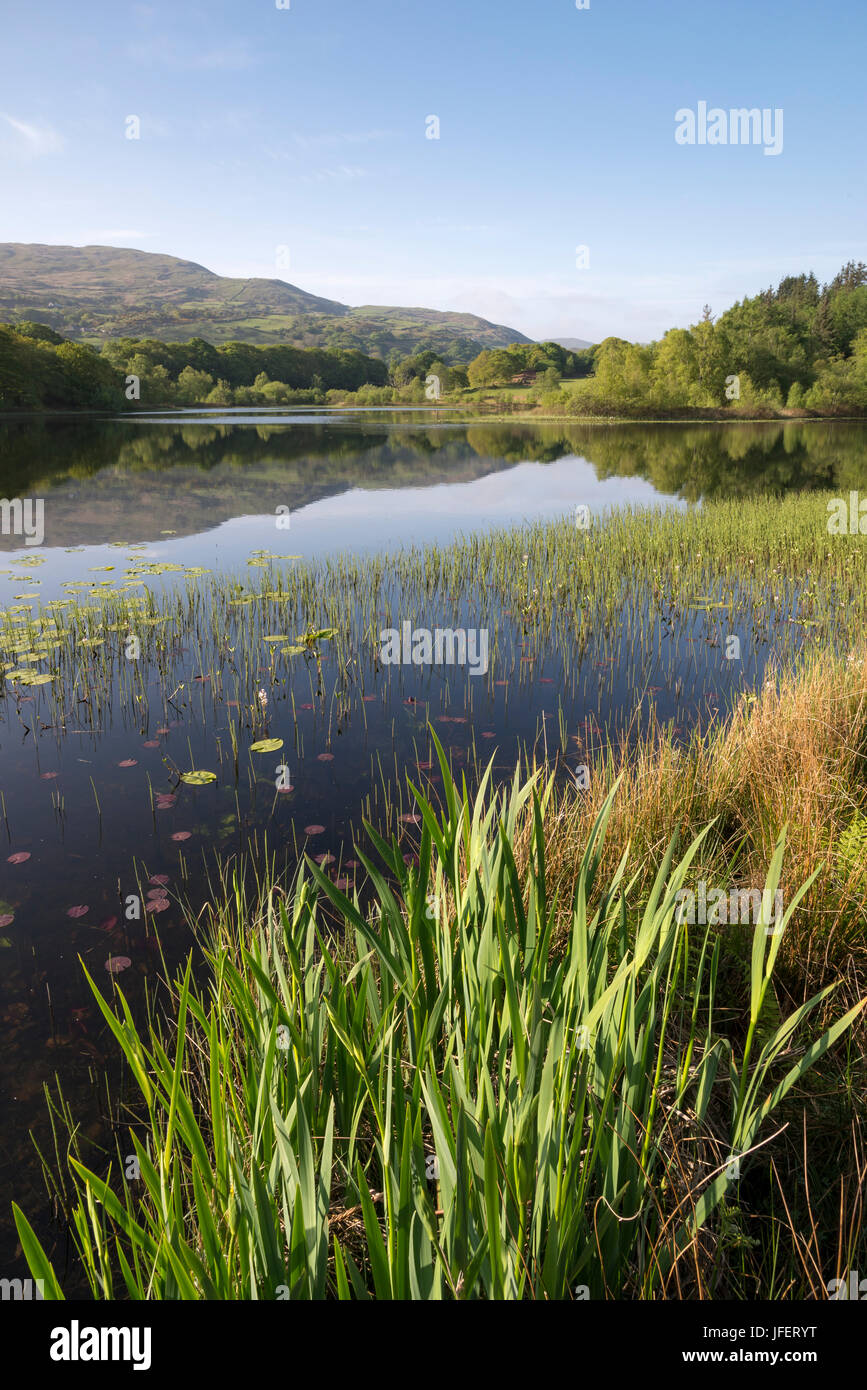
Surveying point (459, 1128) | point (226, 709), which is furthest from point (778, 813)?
point (226, 709)

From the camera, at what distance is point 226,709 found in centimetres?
734

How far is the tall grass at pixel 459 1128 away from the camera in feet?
4.96

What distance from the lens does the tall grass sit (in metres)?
1.51

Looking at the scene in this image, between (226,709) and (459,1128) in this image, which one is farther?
(226,709)

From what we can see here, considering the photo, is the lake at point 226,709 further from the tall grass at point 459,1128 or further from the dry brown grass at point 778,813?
the tall grass at point 459,1128

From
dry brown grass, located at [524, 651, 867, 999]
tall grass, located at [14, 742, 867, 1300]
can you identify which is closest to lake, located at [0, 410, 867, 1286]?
dry brown grass, located at [524, 651, 867, 999]

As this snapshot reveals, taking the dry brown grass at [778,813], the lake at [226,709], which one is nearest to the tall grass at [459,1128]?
the dry brown grass at [778,813]

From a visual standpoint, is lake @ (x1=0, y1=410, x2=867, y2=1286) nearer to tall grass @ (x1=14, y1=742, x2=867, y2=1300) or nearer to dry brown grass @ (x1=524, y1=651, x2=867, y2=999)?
dry brown grass @ (x1=524, y1=651, x2=867, y2=999)

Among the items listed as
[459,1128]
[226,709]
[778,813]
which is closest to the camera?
[459,1128]

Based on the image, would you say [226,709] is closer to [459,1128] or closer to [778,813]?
[778,813]

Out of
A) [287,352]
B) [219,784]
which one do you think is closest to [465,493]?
[219,784]

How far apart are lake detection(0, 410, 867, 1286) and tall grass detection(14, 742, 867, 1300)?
4.45 ft

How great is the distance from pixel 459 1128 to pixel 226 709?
630 centimetres
